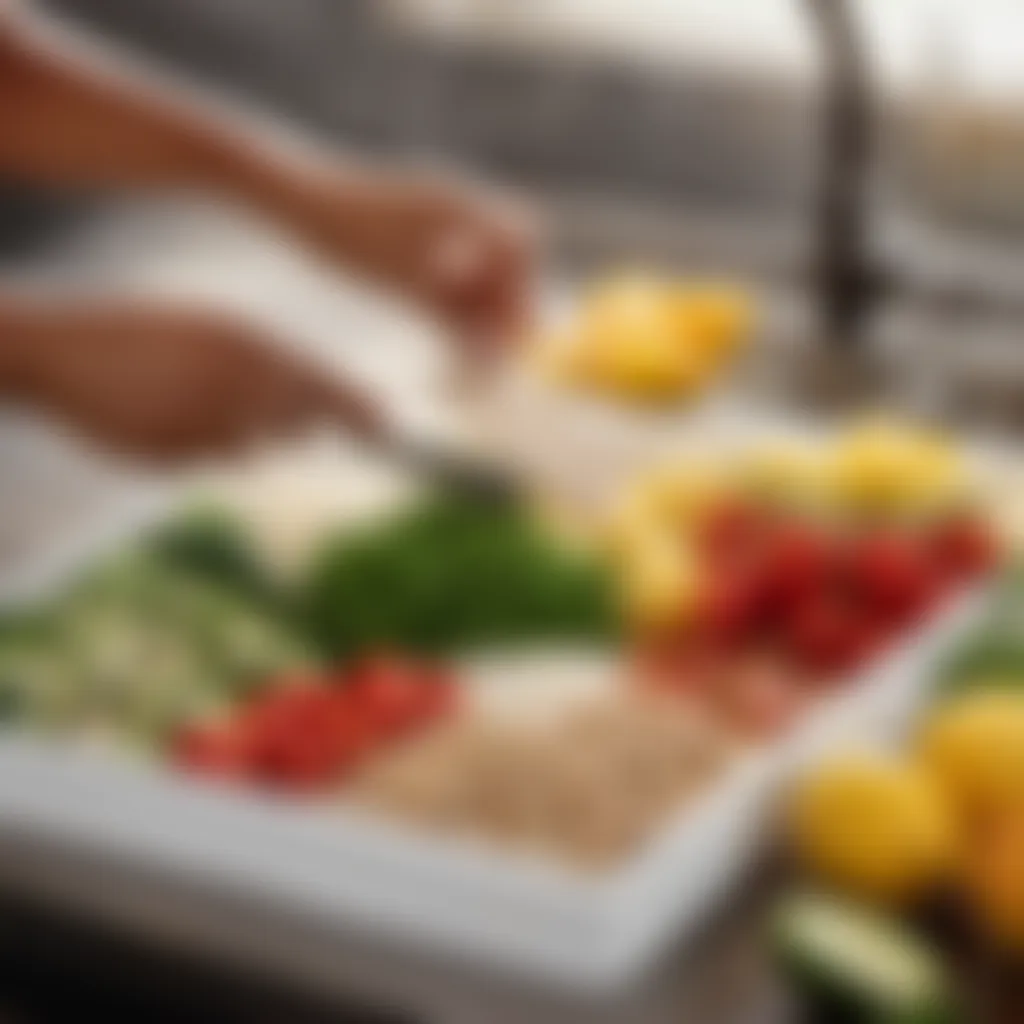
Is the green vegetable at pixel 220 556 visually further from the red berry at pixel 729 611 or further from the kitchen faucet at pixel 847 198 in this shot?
the kitchen faucet at pixel 847 198

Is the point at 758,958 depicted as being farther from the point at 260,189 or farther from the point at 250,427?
the point at 260,189

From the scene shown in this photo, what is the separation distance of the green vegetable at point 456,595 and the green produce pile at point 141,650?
0.02 metres

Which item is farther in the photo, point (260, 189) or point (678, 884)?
point (260, 189)

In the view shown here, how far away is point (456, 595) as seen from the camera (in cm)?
99

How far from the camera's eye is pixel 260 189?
43.6 inches

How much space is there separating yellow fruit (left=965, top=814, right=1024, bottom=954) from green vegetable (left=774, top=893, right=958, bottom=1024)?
0.02 m

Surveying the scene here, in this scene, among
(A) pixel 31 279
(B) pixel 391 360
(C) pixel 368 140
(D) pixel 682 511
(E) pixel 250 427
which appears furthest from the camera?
(C) pixel 368 140

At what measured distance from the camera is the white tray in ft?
2.38

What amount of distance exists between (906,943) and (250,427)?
0.31 meters

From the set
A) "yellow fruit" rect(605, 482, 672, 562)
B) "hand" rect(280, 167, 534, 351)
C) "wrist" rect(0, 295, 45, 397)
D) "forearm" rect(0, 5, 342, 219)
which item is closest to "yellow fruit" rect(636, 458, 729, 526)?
"yellow fruit" rect(605, 482, 672, 562)

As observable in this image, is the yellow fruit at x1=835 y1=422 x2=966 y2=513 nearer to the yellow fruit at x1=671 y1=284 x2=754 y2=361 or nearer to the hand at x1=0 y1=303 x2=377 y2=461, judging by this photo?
the yellow fruit at x1=671 y1=284 x2=754 y2=361

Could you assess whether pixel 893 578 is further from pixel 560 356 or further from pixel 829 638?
pixel 560 356

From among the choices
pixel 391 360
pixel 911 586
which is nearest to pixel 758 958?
pixel 911 586

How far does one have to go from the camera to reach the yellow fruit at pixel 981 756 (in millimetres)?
777
